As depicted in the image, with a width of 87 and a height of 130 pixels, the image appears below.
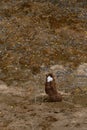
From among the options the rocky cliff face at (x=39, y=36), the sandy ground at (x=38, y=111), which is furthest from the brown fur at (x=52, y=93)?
the rocky cliff face at (x=39, y=36)

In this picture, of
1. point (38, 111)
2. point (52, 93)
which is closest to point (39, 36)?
point (52, 93)

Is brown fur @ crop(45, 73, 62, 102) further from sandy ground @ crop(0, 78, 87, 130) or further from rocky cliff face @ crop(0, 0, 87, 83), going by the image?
rocky cliff face @ crop(0, 0, 87, 83)

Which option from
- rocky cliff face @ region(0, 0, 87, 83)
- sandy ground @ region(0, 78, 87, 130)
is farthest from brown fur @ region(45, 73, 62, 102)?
rocky cliff face @ region(0, 0, 87, 83)

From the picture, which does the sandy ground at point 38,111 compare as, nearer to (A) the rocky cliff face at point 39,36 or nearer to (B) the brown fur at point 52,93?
(B) the brown fur at point 52,93

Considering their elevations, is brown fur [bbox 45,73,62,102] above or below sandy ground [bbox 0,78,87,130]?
above

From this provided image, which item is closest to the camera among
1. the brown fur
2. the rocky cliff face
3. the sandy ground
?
the sandy ground

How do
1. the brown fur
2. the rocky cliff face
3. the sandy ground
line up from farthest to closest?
1. the rocky cliff face
2. the brown fur
3. the sandy ground

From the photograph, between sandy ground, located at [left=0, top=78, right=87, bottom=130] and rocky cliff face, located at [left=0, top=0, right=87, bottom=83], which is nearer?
sandy ground, located at [left=0, top=78, right=87, bottom=130]

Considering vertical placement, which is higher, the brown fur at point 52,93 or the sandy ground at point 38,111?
the brown fur at point 52,93

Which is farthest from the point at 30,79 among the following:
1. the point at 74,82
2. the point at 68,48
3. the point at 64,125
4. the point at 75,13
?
the point at 75,13

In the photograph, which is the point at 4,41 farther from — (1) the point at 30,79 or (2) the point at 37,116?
(2) the point at 37,116

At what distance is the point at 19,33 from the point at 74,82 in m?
7.53

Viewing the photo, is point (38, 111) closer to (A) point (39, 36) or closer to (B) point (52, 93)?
(B) point (52, 93)

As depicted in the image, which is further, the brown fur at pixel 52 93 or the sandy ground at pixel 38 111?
the brown fur at pixel 52 93
